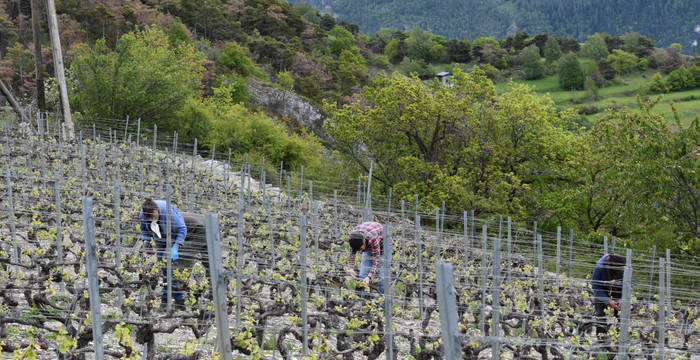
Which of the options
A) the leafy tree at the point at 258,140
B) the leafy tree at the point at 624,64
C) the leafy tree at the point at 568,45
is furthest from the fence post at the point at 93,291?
the leafy tree at the point at 568,45

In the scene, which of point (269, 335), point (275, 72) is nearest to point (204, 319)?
point (269, 335)

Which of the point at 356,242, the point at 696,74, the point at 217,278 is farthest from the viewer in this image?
the point at 696,74

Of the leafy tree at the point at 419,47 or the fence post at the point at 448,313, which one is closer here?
the fence post at the point at 448,313

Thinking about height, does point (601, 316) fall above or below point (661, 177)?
below

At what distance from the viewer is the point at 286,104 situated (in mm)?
41688

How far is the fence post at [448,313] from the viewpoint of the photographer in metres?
2.73

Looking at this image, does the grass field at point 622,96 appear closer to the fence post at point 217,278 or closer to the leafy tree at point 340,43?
the leafy tree at point 340,43

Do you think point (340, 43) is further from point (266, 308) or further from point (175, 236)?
point (266, 308)

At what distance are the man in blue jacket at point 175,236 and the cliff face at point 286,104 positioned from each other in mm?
33218

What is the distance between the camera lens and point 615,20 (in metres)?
175

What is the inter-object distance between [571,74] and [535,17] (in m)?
124

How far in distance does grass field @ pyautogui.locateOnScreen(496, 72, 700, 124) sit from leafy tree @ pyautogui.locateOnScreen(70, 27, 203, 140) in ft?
113

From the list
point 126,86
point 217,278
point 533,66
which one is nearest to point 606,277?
point 217,278

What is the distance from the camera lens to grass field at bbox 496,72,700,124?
5519cm
